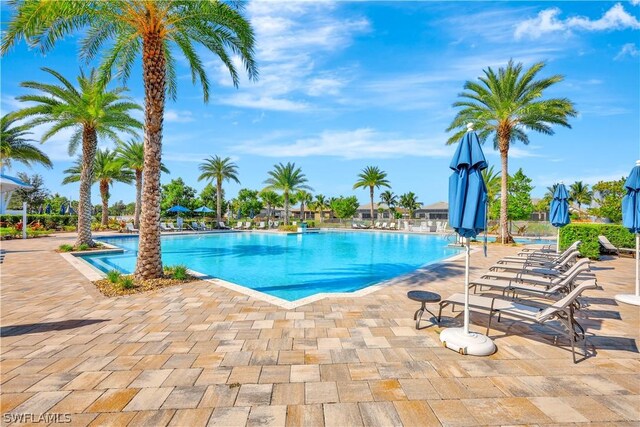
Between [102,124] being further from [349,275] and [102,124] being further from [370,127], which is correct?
[370,127]

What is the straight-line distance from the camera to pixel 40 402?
2930mm

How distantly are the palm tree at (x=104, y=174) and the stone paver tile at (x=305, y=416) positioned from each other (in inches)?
1331

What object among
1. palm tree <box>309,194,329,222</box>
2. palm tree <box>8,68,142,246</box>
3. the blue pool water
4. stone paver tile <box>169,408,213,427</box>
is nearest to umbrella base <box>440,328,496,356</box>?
stone paver tile <box>169,408,213,427</box>

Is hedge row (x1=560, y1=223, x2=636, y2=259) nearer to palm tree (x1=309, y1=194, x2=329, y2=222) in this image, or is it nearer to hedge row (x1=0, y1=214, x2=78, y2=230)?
hedge row (x1=0, y1=214, x2=78, y2=230)

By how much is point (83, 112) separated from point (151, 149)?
8.88m

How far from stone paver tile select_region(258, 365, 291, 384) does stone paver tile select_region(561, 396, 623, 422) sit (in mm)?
2807

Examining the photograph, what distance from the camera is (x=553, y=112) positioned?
693 inches

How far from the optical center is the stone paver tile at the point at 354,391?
119 inches

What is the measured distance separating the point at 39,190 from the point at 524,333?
5880 centimetres

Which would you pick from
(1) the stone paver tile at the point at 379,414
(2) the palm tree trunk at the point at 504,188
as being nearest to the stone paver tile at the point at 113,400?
(1) the stone paver tile at the point at 379,414

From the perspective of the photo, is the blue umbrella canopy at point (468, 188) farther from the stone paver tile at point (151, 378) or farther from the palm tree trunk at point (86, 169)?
the palm tree trunk at point (86, 169)

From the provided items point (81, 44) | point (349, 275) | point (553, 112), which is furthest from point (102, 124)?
point (553, 112)

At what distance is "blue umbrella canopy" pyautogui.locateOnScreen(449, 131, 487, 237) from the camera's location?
4.08 m

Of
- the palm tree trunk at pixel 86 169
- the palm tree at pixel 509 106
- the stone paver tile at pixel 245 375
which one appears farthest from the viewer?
the palm tree at pixel 509 106
